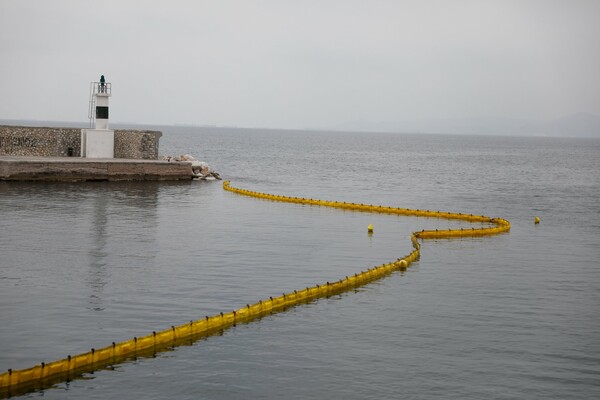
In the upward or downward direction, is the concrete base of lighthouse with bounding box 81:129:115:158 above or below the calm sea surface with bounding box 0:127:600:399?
above

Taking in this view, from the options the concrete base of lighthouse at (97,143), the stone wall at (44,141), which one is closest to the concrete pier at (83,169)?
the concrete base of lighthouse at (97,143)

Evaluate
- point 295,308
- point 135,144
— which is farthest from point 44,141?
point 295,308

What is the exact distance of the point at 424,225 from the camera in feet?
152

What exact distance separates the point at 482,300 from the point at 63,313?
14.2m

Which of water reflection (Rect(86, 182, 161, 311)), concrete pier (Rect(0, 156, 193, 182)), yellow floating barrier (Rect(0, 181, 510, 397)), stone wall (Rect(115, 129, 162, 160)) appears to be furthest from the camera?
stone wall (Rect(115, 129, 162, 160))

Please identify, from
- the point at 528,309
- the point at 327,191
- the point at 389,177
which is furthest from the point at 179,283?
the point at 389,177

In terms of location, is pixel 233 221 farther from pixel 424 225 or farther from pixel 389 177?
pixel 389 177

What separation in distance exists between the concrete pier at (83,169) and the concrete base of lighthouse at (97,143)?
34.9 inches

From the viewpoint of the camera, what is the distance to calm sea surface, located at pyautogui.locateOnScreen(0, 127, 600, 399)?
63.9ft

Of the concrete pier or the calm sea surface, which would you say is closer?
the calm sea surface

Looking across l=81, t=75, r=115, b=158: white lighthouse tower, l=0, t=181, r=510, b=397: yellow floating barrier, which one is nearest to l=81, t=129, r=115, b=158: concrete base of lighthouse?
l=81, t=75, r=115, b=158: white lighthouse tower

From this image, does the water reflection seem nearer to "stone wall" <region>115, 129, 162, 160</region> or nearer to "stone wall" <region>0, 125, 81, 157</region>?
"stone wall" <region>115, 129, 162, 160</region>

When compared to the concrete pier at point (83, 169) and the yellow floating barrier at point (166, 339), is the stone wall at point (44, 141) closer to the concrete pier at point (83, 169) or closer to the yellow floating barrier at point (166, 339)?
the concrete pier at point (83, 169)

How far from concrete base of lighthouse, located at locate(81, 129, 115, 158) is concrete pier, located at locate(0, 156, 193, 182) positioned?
0.89 meters
